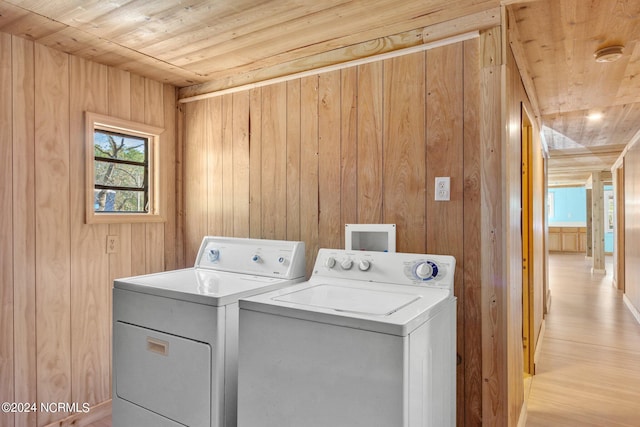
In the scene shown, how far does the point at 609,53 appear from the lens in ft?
7.27

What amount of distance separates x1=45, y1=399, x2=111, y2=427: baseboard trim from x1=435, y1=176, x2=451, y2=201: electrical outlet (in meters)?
2.37

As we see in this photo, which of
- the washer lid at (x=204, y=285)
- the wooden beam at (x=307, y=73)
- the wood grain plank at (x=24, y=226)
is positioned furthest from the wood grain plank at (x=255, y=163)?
the wood grain plank at (x=24, y=226)

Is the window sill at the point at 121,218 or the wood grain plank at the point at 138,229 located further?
the wood grain plank at the point at 138,229

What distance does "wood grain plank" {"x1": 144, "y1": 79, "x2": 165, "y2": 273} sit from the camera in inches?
106

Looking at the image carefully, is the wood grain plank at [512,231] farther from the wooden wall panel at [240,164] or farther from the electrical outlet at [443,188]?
the wooden wall panel at [240,164]

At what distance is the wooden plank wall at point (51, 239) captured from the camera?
79.0 inches

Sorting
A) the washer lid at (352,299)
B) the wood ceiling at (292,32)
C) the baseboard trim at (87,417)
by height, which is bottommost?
the baseboard trim at (87,417)

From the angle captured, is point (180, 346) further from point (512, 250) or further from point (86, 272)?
point (512, 250)

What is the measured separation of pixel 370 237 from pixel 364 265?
264 millimetres

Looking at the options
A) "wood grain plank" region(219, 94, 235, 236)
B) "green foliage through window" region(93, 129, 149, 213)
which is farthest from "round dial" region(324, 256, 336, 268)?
"green foliage through window" region(93, 129, 149, 213)

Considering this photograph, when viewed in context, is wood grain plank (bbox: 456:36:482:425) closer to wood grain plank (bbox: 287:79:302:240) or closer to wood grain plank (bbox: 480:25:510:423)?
wood grain plank (bbox: 480:25:510:423)

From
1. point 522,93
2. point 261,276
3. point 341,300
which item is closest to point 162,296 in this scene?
point 261,276

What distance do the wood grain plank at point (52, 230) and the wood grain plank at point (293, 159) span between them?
51.5 inches

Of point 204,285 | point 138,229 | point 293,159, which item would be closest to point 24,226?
point 138,229
